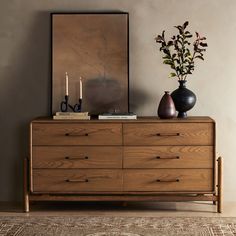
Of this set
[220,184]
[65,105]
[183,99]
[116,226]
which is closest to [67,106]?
[65,105]

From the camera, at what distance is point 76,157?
174 inches

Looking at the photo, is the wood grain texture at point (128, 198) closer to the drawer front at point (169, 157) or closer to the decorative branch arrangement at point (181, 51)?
the drawer front at point (169, 157)

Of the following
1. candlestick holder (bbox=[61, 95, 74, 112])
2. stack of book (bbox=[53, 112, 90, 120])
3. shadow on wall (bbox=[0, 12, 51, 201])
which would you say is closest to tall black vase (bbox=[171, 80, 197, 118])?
stack of book (bbox=[53, 112, 90, 120])

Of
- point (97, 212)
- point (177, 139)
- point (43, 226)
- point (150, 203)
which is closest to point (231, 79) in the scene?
point (177, 139)

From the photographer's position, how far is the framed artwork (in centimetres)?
471

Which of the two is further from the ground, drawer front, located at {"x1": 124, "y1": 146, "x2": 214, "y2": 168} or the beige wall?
the beige wall

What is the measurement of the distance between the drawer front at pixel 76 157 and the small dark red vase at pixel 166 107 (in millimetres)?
382

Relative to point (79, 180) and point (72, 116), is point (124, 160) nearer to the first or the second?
point (79, 180)

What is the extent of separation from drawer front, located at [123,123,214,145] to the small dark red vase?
0.10 meters

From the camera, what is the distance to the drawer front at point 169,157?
4.39 m

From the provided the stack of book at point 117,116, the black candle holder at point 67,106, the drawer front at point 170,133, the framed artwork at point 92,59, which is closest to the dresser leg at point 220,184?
the drawer front at point 170,133

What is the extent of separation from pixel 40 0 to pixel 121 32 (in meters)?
0.64

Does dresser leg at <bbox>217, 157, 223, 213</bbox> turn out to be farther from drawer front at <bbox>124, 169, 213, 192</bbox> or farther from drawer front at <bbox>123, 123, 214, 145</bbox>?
drawer front at <bbox>123, 123, 214, 145</bbox>

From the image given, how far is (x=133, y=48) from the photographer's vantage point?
4.73 metres
